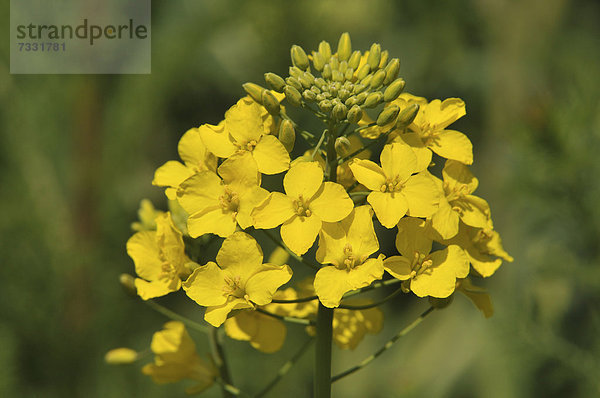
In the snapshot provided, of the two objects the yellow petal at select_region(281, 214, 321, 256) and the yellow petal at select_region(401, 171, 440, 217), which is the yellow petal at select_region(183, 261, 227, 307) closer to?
the yellow petal at select_region(281, 214, 321, 256)

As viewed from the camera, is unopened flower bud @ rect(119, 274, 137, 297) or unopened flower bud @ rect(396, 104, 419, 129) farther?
→ unopened flower bud @ rect(119, 274, 137, 297)

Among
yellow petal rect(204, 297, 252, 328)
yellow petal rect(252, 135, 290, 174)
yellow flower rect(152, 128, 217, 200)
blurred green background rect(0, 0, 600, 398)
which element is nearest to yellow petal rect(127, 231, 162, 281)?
yellow flower rect(152, 128, 217, 200)

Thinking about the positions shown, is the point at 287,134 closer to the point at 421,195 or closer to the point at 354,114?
the point at 354,114

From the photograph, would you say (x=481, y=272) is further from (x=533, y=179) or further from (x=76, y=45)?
(x=76, y=45)

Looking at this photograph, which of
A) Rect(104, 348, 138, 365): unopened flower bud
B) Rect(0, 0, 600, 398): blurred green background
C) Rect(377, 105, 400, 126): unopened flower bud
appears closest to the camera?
Rect(377, 105, 400, 126): unopened flower bud

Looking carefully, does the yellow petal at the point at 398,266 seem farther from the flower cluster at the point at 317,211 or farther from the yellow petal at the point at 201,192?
the yellow petal at the point at 201,192

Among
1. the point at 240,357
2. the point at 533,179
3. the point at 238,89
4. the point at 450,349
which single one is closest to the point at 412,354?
the point at 450,349

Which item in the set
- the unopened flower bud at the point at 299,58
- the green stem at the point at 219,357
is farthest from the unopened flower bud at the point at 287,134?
the green stem at the point at 219,357
